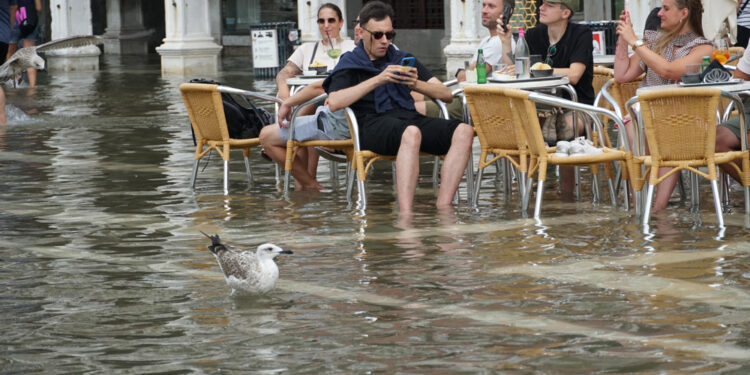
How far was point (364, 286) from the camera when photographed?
6.05 m

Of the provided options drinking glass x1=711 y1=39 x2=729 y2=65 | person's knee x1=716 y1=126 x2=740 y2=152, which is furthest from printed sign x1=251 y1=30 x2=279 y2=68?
person's knee x1=716 y1=126 x2=740 y2=152

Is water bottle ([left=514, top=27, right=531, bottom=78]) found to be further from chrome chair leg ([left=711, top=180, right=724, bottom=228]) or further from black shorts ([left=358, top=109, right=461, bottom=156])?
chrome chair leg ([left=711, top=180, right=724, bottom=228])

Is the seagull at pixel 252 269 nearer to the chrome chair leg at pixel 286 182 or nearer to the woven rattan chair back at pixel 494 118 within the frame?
the woven rattan chair back at pixel 494 118

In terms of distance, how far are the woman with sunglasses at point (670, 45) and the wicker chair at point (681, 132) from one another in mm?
528

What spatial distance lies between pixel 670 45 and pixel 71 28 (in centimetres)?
2405

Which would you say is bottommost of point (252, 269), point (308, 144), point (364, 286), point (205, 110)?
point (364, 286)

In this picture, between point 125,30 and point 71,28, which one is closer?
point 71,28

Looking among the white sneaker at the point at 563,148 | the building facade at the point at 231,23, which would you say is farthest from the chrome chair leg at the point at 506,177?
the building facade at the point at 231,23

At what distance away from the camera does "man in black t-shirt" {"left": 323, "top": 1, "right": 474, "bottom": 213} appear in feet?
26.4

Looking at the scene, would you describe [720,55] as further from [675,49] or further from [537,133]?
[537,133]

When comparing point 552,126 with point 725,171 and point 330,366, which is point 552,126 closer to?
point 725,171

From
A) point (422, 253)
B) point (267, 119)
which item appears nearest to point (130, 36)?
point (267, 119)

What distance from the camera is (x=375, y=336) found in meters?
5.13

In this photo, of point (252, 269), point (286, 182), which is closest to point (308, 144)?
point (286, 182)
